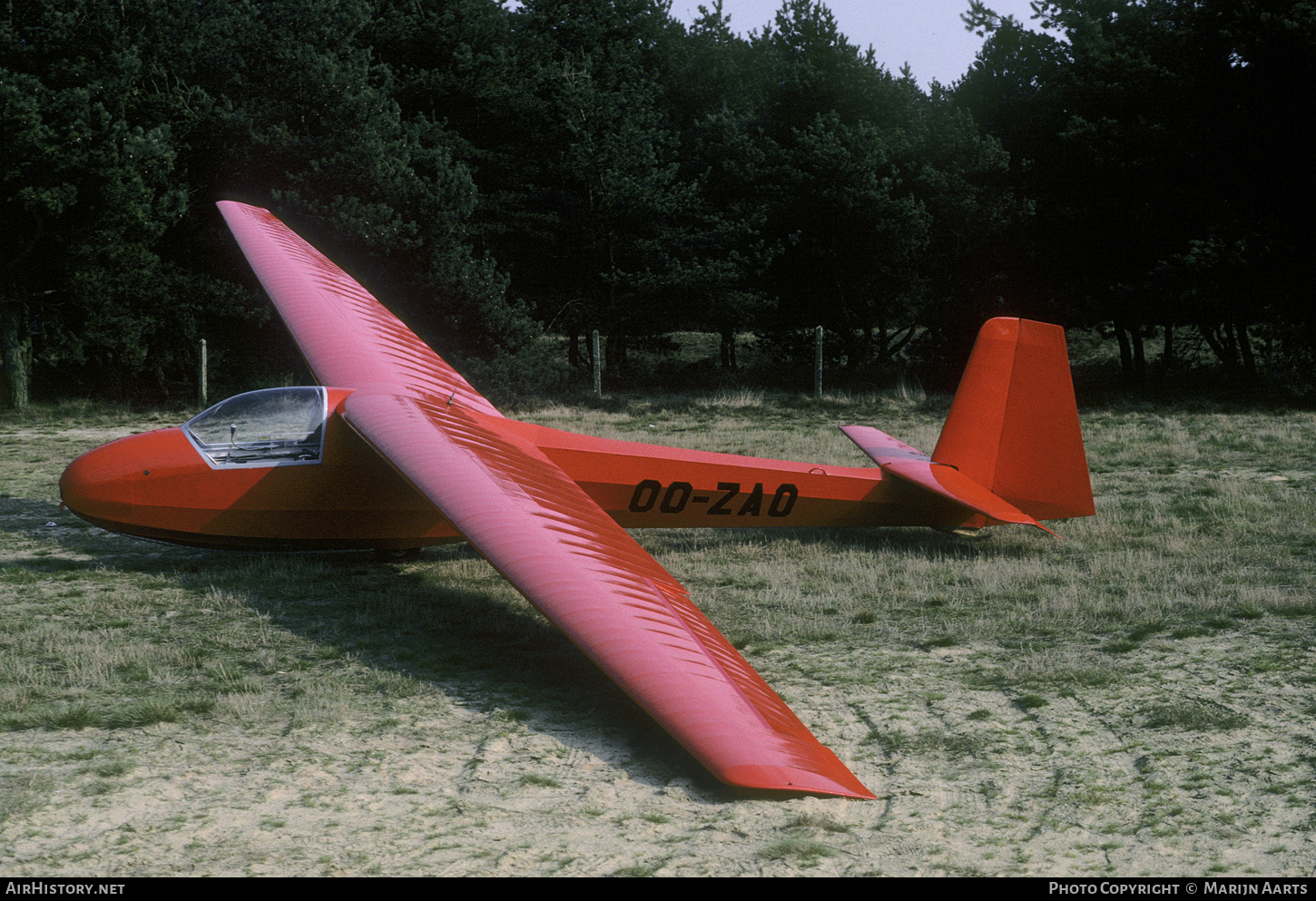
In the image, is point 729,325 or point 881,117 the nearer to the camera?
point 729,325

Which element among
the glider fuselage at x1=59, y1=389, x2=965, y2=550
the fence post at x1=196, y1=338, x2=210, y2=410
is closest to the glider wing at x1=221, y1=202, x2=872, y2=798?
the glider fuselage at x1=59, y1=389, x2=965, y2=550

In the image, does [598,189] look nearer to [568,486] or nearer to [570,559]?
[568,486]

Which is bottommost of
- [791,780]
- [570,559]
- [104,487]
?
[791,780]

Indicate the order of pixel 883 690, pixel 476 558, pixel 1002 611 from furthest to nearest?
pixel 476 558 < pixel 1002 611 < pixel 883 690

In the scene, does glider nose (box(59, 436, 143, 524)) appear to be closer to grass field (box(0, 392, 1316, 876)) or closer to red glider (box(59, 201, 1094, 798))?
red glider (box(59, 201, 1094, 798))

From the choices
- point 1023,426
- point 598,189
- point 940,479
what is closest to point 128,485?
point 940,479

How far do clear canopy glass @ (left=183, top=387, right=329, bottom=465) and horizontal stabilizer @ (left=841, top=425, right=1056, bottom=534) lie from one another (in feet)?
18.2

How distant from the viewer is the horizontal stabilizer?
902cm

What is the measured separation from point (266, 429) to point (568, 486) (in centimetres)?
290

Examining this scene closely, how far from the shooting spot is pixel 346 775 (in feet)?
15.6

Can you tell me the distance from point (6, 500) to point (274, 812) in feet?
32.5

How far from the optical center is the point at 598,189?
102 ft

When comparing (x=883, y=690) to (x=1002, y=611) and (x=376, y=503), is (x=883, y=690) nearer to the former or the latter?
(x=1002, y=611)

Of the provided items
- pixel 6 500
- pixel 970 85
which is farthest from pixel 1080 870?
pixel 970 85
